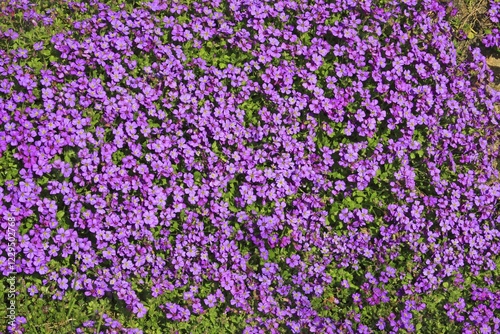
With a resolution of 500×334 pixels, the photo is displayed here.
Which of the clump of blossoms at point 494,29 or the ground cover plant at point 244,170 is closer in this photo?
the ground cover plant at point 244,170

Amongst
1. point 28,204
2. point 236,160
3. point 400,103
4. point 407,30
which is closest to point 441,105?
point 400,103

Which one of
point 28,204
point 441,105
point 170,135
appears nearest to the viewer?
point 28,204

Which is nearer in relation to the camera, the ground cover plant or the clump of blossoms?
the ground cover plant

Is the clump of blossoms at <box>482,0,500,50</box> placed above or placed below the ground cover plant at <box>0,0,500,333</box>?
above

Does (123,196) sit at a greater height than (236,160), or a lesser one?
lesser

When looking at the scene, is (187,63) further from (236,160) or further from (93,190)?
(93,190)

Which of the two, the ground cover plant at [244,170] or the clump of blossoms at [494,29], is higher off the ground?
the clump of blossoms at [494,29]

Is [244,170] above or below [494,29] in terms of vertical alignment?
below

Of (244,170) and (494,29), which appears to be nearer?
(244,170)
